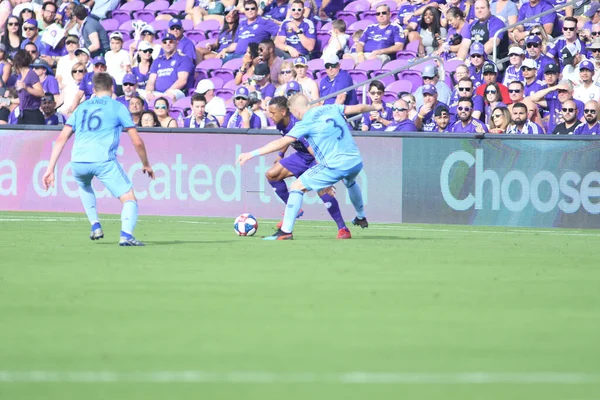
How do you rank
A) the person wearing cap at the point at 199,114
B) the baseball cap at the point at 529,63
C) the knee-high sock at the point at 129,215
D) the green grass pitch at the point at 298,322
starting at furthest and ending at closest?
the person wearing cap at the point at 199,114 → the baseball cap at the point at 529,63 → the knee-high sock at the point at 129,215 → the green grass pitch at the point at 298,322

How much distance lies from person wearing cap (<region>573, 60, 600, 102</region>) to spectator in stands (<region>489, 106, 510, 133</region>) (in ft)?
3.88

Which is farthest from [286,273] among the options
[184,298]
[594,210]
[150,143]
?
[150,143]

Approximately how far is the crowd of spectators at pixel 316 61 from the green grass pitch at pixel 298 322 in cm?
532

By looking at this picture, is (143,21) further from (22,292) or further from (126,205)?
→ (22,292)

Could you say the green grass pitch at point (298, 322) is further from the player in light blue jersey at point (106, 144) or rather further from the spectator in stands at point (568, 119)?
the spectator in stands at point (568, 119)

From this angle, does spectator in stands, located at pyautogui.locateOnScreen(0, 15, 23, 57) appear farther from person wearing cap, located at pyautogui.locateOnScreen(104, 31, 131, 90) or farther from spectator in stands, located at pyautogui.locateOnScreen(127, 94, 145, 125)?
spectator in stands, located at pyautogui.locateOnScreen(127, 94, 145, 125)

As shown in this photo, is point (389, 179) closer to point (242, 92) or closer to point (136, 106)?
point (242, 92)

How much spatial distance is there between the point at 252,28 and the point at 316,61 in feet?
5.49

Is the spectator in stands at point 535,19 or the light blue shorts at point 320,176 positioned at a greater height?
the spectator in stands at point 535,19

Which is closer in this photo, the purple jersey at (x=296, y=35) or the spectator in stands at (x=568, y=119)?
the spectator in stands at (x=568, y=119)

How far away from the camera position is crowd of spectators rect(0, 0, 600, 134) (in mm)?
18172

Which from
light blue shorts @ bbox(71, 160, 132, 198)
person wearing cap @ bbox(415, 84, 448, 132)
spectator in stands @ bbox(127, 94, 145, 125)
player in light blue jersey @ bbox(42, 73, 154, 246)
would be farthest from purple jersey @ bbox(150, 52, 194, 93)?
light blue shorts @ bbox(71, 160, 132, 198)

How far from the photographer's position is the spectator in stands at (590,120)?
55.4 ft

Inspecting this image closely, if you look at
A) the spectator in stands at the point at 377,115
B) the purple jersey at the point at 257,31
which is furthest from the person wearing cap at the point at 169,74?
the spectator in stands at the point at 377,115
